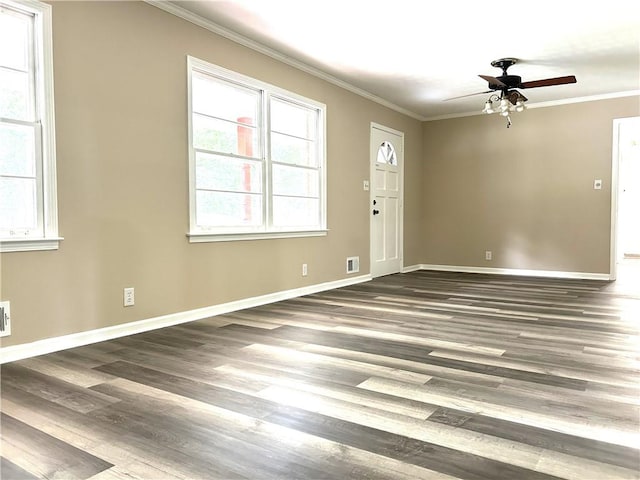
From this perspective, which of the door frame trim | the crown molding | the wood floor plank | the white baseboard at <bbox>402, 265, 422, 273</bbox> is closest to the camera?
the wood floor plank

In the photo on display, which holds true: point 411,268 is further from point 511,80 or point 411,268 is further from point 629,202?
point 629,202

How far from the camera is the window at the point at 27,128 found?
107 inches

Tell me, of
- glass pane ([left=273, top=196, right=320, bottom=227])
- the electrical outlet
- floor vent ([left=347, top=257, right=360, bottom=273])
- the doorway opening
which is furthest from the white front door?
the doorway opening

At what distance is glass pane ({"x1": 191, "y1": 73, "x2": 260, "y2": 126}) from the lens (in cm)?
387

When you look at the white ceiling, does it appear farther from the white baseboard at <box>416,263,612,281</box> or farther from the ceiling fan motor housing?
the white baseboard at <box>416,263,612,281</box>

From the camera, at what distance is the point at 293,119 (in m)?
4.92

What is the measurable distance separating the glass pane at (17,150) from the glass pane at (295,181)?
221 centimetres

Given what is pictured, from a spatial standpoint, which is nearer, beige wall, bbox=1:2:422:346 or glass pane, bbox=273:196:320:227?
beige wall, bbox=1:2:422:346

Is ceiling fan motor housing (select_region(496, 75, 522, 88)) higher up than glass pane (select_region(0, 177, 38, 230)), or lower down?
higher up

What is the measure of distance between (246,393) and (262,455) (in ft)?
1.93

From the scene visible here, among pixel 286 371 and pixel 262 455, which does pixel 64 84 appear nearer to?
pixel 286 371

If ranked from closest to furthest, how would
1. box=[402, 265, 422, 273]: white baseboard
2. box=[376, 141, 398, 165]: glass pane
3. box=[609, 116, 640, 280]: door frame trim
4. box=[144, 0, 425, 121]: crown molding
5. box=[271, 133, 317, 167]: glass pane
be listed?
box=[144, 0, 425, 121]: crown molding, box=[271, 133, 317, 167]: glass pane, box=[609, 116, 640, 280]: door frame trim, box=[376, 141, 398, 165]: glass pane, box=[402, 265, 422, 273]: white baseboard

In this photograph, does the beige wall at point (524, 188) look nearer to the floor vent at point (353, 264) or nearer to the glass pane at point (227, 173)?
the floor vent at point (353, 264)

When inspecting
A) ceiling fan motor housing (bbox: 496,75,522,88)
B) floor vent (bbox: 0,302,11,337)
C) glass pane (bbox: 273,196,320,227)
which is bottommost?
floor vent (bbox: 0,302,11,337)
